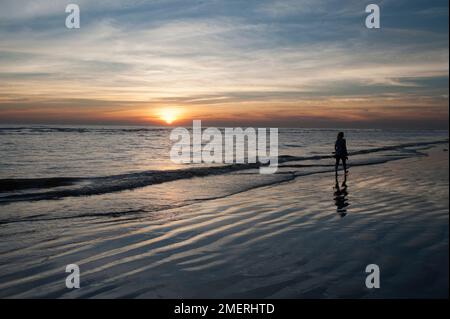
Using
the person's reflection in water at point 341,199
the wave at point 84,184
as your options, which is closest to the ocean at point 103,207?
the wave at point 84,184

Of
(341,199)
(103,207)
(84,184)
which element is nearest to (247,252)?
(341,199)

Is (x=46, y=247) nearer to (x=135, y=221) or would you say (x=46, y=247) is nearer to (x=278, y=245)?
(x=135, y=221)

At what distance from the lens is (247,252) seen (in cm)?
696

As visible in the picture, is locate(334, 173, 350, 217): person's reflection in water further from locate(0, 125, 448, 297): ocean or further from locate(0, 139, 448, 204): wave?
locate(0, 139, 448, 204): wave

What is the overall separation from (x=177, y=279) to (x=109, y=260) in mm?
1759

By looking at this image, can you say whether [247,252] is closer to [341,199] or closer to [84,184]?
[341,199]

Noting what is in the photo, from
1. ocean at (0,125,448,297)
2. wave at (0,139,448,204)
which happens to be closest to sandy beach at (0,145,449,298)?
ocean at (0,125,448,297)

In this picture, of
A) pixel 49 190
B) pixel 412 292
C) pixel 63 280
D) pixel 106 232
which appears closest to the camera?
pixel 412 292

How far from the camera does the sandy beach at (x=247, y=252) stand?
5.14 m

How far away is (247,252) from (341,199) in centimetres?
650

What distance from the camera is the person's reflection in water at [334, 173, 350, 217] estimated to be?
10339 mm

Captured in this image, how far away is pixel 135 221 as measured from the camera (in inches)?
403

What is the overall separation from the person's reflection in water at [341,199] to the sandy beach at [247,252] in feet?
0.51
